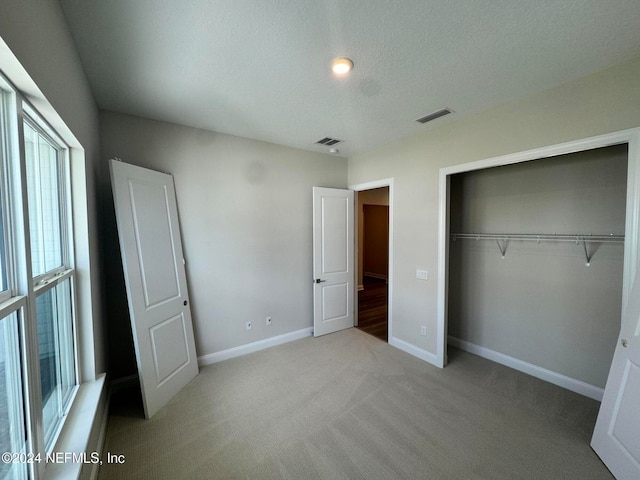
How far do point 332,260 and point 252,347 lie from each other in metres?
1.61

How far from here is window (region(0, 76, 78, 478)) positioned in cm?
95

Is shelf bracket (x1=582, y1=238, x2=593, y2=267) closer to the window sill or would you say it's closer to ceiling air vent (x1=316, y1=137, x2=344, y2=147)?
ceiling air vent (x1=316, y1=137, x2=344, y2=147)

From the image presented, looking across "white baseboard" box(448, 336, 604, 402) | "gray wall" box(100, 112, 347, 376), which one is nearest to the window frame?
"gray wall" box(100, 112, 347, 376)

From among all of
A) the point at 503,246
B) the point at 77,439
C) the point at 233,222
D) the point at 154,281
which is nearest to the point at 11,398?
the point at 77,439

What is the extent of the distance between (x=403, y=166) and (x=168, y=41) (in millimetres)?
2639

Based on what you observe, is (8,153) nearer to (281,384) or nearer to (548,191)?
(281,384)

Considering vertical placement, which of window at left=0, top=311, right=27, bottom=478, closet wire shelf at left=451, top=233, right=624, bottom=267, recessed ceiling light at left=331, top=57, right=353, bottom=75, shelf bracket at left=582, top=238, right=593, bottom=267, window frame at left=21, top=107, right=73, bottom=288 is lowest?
window at left=0, top=311, right=27, bottom=478

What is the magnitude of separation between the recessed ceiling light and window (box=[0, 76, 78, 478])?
163 centimetres

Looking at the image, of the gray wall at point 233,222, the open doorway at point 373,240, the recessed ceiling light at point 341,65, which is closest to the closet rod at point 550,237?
the gray wall at point 233,222

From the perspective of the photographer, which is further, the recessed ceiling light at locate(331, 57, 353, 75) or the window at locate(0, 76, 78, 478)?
the recessed ceiling light at locate(331, 57, 353, 75)

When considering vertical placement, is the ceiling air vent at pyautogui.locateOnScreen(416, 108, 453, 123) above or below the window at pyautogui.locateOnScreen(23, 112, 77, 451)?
above

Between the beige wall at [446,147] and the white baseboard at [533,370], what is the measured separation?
0.70 metres

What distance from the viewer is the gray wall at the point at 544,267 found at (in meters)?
2.33

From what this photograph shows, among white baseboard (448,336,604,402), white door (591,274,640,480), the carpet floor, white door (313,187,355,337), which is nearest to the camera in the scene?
white door (591,274,640,480)
